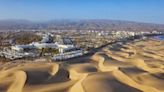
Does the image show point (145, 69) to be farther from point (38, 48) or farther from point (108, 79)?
point (38, 48)

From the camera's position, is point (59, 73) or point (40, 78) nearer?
point (40, 78)

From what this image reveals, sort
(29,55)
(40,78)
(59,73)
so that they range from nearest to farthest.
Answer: (40,78)
(59,73)
(29,55)

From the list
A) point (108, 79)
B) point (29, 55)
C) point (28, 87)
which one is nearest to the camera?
point (28, 87)

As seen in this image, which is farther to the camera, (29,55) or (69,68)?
(29,55)

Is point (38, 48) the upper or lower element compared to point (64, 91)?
lower

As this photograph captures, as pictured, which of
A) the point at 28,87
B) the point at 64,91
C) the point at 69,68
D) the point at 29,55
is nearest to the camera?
the point at 64,91

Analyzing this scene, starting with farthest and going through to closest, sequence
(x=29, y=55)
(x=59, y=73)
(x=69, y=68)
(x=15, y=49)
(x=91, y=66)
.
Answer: (x=15, y=49) → (x=29, y=55) → (x=91, y=66) → (x=69, y=68) → (x=59, y=73)

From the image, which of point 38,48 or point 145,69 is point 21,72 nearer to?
point 145,69

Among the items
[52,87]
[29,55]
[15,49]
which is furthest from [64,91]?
[15,49]

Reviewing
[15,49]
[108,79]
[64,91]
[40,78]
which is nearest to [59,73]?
[40,78]
